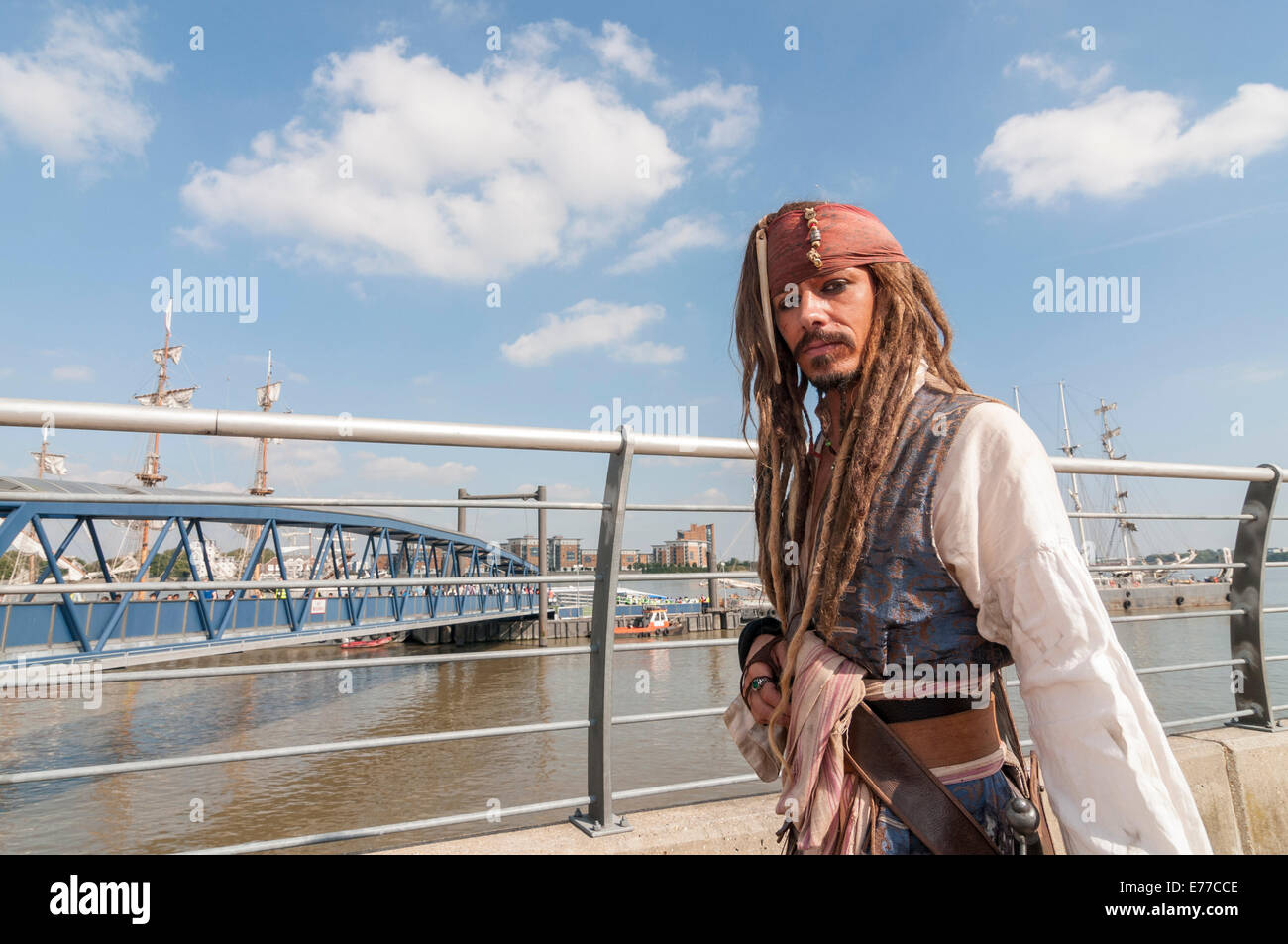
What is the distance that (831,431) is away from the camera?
1.09 meters

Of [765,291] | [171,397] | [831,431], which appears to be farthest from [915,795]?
[171,397]

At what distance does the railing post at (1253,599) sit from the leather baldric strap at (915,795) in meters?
2.85

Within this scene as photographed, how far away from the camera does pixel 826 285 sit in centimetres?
101

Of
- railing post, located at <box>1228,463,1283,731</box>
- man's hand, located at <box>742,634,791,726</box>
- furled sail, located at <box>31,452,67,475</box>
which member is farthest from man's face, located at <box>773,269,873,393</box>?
furled sail, located at <box>31,452,67,475</box>

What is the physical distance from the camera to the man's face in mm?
993

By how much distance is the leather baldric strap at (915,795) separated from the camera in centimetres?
87

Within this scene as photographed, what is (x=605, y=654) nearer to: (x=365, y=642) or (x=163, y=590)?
(x=163, y=590)

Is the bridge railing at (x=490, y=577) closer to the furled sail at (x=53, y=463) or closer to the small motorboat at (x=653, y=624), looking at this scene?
the small motorboat at (x=653, y=624)

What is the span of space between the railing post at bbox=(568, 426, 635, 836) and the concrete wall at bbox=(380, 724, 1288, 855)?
0.21 feet

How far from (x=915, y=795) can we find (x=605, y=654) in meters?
1.27

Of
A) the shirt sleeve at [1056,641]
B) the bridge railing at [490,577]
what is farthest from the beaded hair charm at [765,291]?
the bridge railing at [490,577]
